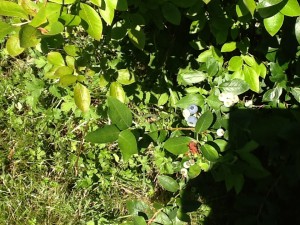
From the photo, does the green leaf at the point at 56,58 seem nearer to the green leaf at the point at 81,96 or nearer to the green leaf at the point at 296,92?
the green leaf at the point at 81,96

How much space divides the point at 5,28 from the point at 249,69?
94cm

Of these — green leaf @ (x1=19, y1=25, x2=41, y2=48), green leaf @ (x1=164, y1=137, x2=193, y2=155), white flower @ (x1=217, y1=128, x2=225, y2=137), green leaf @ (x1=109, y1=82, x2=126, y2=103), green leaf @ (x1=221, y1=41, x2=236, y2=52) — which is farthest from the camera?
green leaf @ (x1=221, y1=41, x2=236, y2=52)

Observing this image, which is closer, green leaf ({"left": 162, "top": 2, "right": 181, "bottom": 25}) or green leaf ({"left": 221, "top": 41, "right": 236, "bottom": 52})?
green leaf ({"left": 162, "top": 2, "right": 181, "bottom": 25})

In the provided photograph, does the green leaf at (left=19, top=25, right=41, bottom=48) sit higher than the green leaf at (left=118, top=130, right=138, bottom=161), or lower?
higher

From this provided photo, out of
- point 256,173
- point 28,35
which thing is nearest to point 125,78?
point 28,35

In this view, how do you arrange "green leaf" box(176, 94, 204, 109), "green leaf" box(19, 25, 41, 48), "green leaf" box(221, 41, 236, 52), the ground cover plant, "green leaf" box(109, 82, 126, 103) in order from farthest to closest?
"green leaf" box(221, 41, 236, 52) < "green leaf" box(109, 82, 126, 103) < "green leaf" box(176, 94, 204, 109) < the ground cover plant < "green leaf" box(19, 25, 41, 48)

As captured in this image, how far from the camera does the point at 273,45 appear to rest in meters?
1.71

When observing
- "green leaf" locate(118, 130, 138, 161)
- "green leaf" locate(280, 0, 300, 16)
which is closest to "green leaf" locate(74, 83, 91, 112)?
"green leaf" locate(118, 130, 138, 161)

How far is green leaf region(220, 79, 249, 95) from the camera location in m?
1.52

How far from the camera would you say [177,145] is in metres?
1.31

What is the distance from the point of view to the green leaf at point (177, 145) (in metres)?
1.31

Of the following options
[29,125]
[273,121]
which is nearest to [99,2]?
[273,121]

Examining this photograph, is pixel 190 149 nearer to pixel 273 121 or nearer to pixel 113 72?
pixel 273 121

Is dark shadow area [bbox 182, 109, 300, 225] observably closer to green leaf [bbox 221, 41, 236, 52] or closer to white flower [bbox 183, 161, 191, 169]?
white flower [bbox 183, 161, 191, 169]
